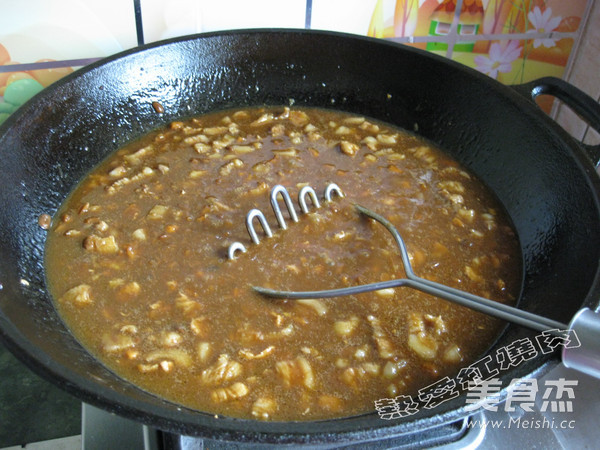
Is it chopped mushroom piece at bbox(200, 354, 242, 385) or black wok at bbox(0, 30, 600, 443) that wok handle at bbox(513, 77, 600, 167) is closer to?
black wok at bbox(0, 30, 600, 443)

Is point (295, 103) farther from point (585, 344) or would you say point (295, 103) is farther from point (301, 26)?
point (585, 344)

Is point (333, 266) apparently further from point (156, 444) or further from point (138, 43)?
point (138, 43)

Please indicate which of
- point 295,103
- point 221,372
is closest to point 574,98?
point 295,103

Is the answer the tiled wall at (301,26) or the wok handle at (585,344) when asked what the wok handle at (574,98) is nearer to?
the tiled wall at (301,26)

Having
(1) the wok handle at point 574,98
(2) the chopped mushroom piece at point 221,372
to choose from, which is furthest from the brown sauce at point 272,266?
(1) the wok handle at point 574,98

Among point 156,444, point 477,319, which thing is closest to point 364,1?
point 477,319

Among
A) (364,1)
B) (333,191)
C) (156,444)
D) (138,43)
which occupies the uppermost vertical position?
(364,1)

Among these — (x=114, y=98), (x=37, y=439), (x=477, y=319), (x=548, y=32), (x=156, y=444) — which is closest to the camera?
(x=156, y=444)
